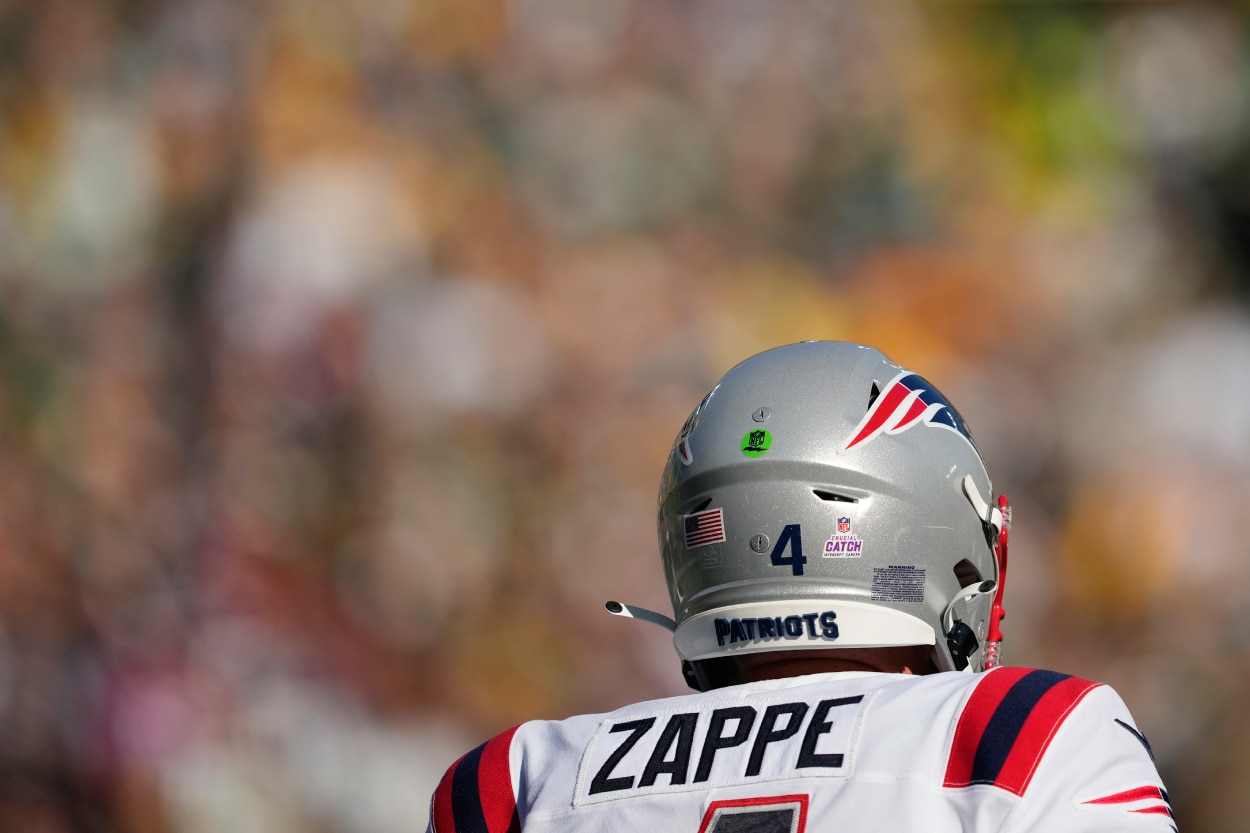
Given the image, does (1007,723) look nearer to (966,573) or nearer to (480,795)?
(966,573)

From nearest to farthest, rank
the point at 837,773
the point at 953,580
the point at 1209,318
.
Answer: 1. the point at 837,773
2. the point at 953,580
3. the point at 1209,318

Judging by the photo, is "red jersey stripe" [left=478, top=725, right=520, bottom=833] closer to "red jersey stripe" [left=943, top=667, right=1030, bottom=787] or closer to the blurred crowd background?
"red jersey stripe" [left=943, top=667, right=1030, bottom=787]

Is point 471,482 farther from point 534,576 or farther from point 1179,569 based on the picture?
point 1179,569

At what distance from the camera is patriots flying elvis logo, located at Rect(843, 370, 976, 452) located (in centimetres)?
174

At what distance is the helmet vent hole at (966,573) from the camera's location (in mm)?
1804

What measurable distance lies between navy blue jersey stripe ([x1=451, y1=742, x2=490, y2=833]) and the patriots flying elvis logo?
1.92 feet

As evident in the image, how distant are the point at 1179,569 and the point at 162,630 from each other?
3737 millimetres

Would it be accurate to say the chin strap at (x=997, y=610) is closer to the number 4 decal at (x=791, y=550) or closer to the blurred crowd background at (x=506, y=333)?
the number 4 decal at (x=791, y=550)

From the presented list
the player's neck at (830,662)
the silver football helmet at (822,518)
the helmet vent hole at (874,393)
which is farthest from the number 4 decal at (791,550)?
the helmet vent hole at (874,393)

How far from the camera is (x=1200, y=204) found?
556 cm

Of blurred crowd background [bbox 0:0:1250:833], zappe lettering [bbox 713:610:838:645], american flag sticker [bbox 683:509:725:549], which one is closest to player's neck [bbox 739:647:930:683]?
zappe lettering [bbox 713:610:838:645]

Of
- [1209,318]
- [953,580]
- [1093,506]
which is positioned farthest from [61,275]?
[953,580]

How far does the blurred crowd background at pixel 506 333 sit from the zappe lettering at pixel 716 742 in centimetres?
367

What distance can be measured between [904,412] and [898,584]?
0.76ft
